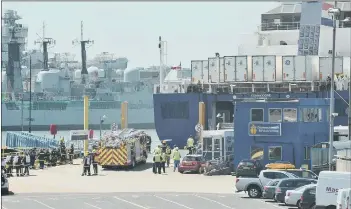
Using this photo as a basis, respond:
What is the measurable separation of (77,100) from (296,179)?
4769 inches

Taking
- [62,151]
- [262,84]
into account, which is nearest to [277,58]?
[262,84]

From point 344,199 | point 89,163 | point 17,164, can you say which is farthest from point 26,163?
point 344,199

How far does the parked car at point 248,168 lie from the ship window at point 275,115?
12.3 feet

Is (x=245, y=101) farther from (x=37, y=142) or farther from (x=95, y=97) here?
(x=95, y=97)

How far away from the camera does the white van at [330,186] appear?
2275 cm

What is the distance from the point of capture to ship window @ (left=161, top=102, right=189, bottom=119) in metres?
64.9

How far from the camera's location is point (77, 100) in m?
148

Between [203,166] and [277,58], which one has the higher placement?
[277,58]

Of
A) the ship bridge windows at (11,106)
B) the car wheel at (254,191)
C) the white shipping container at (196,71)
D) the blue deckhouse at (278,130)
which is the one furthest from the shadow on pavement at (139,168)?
the ship bridge windows at (11,106)

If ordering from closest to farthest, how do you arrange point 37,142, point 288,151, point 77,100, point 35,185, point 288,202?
point 288,202
point 35,185
point 288,151
point 37,142
point 77,100

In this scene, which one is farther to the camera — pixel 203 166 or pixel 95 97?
pixel 95 97

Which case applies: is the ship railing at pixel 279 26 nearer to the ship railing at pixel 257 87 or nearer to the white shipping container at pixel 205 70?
the white shipping container at pixel 205 70

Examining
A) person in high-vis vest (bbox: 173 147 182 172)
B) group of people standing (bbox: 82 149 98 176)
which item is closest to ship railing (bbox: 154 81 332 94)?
person in high-vis vest (bbox: 173 147 182 172)

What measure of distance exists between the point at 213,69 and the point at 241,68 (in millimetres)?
2918
